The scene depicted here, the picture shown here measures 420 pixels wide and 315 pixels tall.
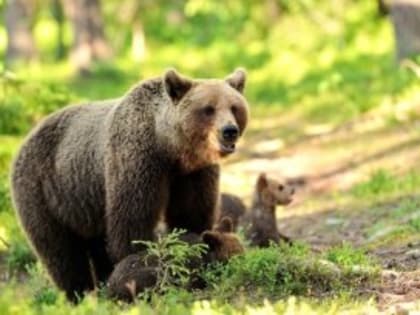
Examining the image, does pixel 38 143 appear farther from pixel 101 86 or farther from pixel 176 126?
pixel 101 86

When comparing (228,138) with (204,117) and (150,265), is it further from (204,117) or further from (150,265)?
(150,265)

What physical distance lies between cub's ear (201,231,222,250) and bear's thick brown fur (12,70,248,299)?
0.30 metres

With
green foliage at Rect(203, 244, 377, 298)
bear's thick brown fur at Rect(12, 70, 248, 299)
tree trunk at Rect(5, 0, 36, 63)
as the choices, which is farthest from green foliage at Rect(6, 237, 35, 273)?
tree trunk at Rect(5, 0, 36, 63)

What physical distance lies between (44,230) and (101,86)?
18949 mm

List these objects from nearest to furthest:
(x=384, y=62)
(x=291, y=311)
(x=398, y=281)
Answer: (x=291, y=311) < (x=398, y=281) < (x=384, y=62)

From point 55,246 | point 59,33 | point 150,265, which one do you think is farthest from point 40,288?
point 59,33

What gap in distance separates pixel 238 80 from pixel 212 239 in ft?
3.90

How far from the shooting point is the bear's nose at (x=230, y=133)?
7.95m

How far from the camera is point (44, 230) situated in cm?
927

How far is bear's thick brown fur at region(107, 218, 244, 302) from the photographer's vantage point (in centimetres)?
800

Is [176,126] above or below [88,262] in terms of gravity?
above

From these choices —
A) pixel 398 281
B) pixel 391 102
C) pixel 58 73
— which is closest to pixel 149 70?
pixel 58 73

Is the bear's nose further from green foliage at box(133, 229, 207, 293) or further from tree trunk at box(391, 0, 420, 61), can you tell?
tree trunk at box(391, 0, 420, 61)

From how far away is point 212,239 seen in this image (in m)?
8.41
